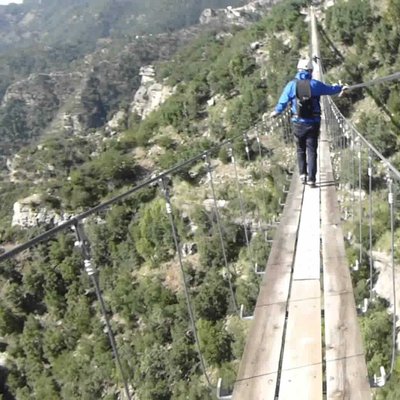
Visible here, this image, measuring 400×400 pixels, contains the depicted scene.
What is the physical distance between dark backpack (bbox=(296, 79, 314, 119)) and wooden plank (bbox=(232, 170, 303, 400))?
1.51m

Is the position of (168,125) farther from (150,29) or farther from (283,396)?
(150,29)

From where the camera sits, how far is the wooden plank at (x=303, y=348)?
2.69 m

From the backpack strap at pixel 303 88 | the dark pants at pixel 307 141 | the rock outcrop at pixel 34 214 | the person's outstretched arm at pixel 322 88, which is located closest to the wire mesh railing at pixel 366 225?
the dark pants at pixel 307 141

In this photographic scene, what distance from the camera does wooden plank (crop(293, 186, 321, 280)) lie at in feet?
12.8

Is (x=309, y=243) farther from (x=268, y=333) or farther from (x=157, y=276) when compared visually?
(x=157, y=276)

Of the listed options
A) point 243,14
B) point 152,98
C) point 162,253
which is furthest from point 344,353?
point 243,14

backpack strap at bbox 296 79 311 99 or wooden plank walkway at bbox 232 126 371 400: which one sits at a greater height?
backpack strap at bbox 296 79 311 99

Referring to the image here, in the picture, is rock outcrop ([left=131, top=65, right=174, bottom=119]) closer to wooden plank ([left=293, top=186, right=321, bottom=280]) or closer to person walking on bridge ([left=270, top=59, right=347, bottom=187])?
person walking on bridge ([left=270, top=59, right=347, bottom=187])

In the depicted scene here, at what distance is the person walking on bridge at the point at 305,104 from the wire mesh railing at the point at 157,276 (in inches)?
286

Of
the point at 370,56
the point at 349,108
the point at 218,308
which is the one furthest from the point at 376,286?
the point at 370,56

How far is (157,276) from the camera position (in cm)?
1775

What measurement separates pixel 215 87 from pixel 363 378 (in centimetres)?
2714

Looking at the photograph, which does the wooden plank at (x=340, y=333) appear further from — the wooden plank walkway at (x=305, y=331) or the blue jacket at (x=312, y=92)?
the blue jacket at (x=312, y=92)

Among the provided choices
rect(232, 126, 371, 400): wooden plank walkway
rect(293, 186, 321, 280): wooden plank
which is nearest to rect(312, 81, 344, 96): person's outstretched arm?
rect(293, 186, 321, 280): wooden plank
